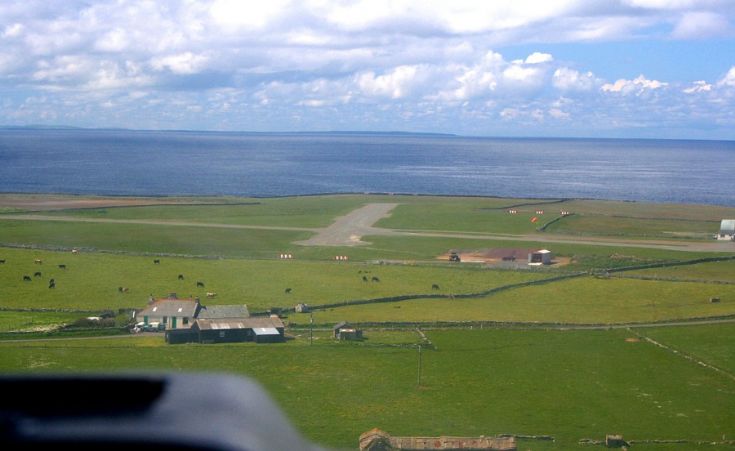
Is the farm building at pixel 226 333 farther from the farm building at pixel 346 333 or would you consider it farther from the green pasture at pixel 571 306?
the green pasture at pixel 571 306

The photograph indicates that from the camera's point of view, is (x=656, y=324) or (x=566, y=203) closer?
(x=656, y=324)

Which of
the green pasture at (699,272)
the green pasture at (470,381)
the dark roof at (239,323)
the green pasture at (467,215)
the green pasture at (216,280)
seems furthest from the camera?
the green pasture at (467,215)

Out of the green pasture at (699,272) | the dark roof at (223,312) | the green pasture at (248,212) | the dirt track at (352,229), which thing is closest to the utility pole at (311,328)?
the dark roof at (223,312)

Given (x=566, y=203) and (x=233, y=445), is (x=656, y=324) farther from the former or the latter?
(x=566, y=203)

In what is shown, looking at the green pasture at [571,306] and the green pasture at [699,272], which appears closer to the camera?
the green pasture at [571,306]

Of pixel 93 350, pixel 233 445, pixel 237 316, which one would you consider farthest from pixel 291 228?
pixel 233 445
